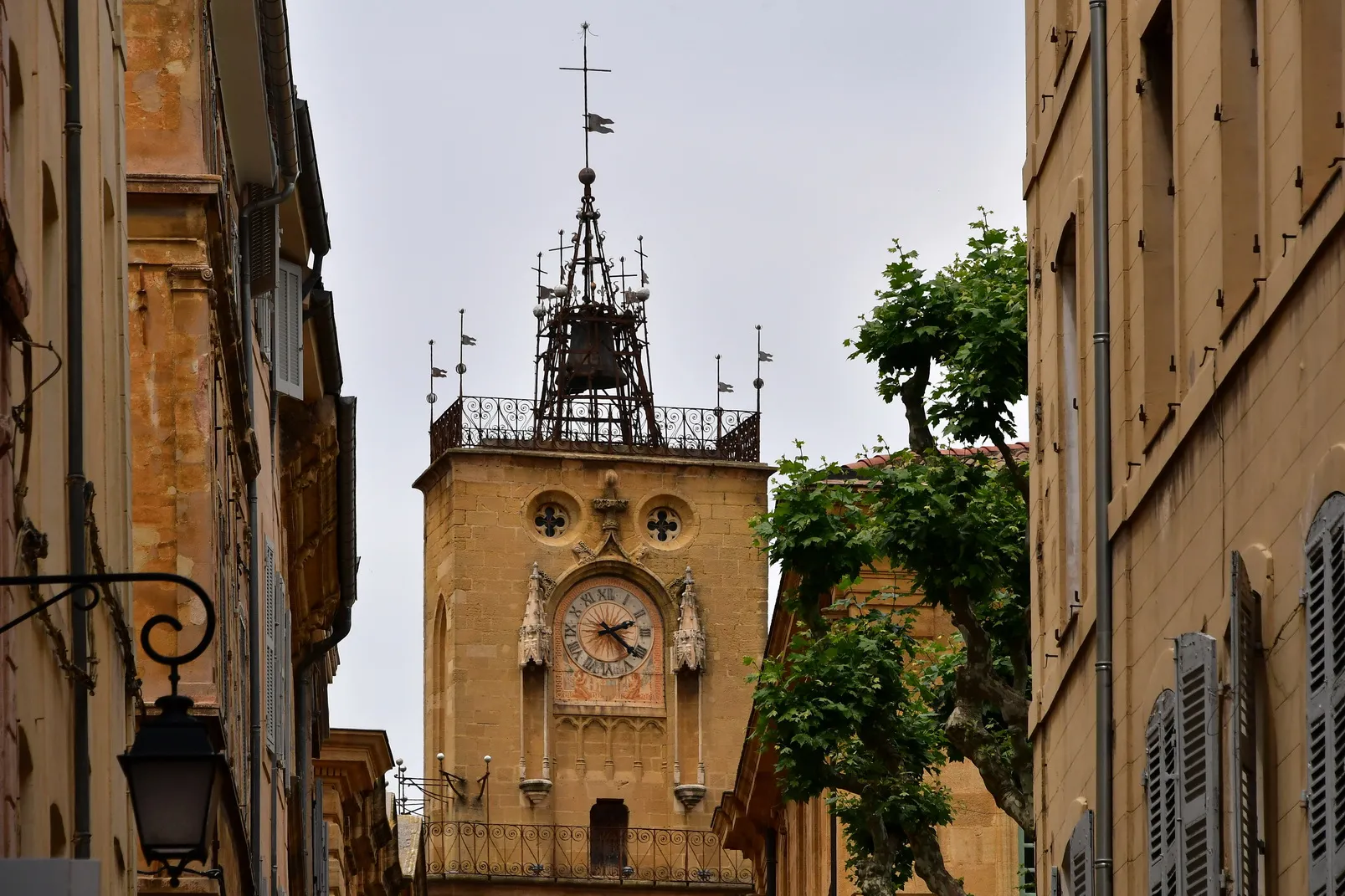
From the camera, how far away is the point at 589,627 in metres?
84.2

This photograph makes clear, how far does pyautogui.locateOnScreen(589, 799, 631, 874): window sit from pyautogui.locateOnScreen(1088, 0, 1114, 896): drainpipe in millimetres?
66158

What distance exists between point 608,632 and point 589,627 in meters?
0.46

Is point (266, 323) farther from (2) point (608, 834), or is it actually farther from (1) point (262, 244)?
(2) point (608, 834)

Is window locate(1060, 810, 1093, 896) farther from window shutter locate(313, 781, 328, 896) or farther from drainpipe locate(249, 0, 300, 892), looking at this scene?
window shutter locate(313, 781, 328, 896)

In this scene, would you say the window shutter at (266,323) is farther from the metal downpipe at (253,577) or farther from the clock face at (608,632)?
the clock face at (608,632)

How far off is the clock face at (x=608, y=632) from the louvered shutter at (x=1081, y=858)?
6602 cm

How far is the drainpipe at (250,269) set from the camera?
23.0m

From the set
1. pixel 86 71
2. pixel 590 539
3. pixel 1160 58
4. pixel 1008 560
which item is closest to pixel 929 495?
pixel 1008 560

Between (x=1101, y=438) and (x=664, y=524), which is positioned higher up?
(x=664, y=524)

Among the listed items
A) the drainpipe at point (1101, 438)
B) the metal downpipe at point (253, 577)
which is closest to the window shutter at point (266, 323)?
the metal downpipe at point (253, 577)

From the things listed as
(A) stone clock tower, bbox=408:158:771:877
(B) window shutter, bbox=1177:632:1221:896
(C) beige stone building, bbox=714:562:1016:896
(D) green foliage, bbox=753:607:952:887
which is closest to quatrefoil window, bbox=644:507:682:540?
(A) stone clock tower, bbox=408:158:771:877

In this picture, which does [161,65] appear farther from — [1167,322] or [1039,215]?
[1167,322]

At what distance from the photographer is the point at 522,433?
8481 centimetres

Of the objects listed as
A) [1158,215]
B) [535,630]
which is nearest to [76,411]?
[1158,215]
